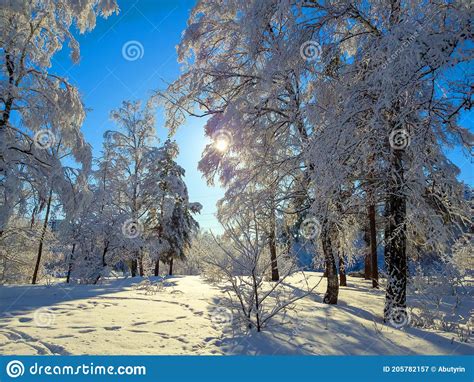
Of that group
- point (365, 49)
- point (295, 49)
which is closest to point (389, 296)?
point (365, 49)

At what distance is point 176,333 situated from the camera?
4289 millimetres

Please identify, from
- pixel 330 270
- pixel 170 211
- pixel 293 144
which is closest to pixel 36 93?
pixel 293 144

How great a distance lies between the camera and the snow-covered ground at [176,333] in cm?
357

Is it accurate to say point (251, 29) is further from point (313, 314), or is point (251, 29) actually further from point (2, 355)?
point (2, 355)

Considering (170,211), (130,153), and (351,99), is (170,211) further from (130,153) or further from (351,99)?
(351,99)

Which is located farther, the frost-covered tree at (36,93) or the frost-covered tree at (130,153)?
the frost-covered tree at (130,153)

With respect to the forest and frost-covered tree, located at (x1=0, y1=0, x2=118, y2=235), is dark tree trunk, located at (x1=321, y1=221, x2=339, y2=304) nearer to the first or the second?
the forest

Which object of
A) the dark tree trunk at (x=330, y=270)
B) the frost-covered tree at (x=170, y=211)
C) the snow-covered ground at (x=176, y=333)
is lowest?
the snow-covered ground at (x=176, y=333)

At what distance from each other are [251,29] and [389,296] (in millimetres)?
5959

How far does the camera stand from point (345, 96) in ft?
16.6

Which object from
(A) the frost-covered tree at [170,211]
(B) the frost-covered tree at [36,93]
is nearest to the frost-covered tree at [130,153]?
(A) the frost-covered tree at [170,211]

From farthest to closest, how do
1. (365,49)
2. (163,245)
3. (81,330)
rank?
(163,245) → (365,49) → (81,330)

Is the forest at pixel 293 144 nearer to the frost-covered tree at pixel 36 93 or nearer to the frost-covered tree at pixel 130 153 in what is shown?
the frost-covered tree at pixel 36 93

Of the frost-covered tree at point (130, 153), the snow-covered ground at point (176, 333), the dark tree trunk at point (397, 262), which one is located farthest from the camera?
the frost-covered tree at point (130, 153)
